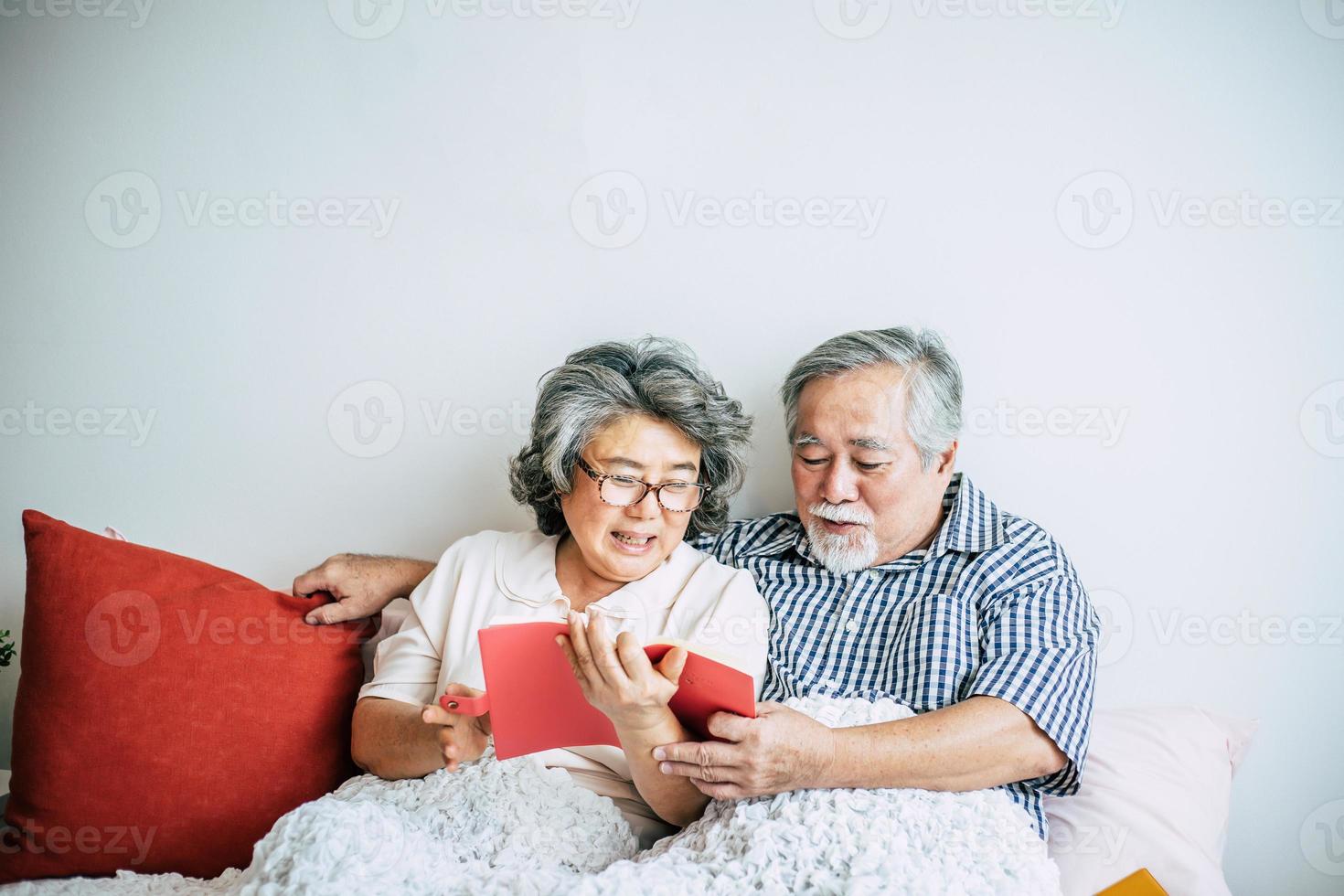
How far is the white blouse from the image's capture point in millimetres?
1804

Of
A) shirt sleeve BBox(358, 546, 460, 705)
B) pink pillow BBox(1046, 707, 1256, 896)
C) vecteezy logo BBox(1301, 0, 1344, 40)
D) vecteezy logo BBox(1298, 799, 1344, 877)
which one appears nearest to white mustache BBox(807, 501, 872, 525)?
pink pillow BBox(1046, 707, 1256, 896)

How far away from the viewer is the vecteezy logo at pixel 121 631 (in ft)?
6.04

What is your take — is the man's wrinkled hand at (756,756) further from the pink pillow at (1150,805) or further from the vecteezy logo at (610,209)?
the vecteezy logo at (610,209)

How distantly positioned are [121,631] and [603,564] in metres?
1.00

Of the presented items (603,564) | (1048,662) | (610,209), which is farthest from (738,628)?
(610,209)

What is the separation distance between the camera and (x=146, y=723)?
1.82 m

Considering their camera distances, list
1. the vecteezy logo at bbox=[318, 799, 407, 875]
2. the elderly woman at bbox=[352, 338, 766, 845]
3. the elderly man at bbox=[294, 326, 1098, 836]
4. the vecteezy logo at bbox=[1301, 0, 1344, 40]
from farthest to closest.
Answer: the vecteezy logo at bbox=[1301, 0, 1344, 40] < the elderly woman at bbox=[352, 338, 766, 845] < the elderly man at bbox=[294, 326, 1098, 836] < the vecteezy logo at bbox=[318, 799, 407, 875]

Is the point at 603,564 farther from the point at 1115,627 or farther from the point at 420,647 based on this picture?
the point at 1115,627

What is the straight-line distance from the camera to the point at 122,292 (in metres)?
2.44

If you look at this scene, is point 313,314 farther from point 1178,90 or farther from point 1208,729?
point 1208,729

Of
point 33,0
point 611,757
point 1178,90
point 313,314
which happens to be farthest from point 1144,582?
point 33,0

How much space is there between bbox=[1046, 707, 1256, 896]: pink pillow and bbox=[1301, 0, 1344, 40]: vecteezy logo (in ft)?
5.40

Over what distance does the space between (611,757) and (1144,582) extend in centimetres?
140

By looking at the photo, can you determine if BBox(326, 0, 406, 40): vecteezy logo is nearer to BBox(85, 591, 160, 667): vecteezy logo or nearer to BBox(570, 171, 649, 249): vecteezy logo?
BBox(570, 171, 649, 249): vecteezy logo
